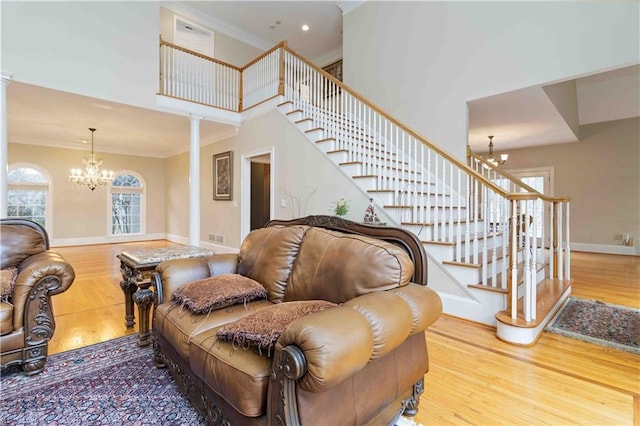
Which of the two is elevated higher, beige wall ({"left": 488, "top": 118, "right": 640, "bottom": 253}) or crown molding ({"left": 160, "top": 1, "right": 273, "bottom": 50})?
Result: crown molding ({"left": 160, "top": 1, "right": 273, "bottom": 50})

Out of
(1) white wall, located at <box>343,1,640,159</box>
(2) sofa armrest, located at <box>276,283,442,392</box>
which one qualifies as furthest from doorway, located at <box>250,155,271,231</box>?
(2) sofa armrest, located at <box>276,283,442,392</box>

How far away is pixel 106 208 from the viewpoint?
8.34 metres

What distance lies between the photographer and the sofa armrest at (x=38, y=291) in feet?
6.25

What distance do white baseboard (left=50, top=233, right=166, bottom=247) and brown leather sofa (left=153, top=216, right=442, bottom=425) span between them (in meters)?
7.83

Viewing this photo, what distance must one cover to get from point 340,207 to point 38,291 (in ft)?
9.92

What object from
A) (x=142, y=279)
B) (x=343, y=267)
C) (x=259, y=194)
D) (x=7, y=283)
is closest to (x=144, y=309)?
(x=142, y=279)

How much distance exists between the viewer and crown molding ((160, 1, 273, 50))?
6488 millimetres

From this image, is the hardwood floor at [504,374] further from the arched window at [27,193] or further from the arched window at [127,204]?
the arched window at [127,204]

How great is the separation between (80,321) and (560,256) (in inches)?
208

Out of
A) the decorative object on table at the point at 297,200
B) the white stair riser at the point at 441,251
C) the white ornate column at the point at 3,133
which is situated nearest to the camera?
the white stair riser at the point at 441,251

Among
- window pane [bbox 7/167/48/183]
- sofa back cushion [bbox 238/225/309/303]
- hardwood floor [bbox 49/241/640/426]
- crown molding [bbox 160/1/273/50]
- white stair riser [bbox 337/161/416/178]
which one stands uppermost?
crown molding [bbox 160/1/273/50]

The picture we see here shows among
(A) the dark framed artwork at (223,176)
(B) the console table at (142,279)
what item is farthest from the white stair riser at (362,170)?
(A) the dark framed artwork at (223,176)

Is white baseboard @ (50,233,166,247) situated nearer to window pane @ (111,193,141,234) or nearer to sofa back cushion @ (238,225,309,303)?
window pane @ (111,193,141,234)

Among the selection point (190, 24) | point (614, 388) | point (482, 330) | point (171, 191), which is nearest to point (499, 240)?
point (482, 330)
